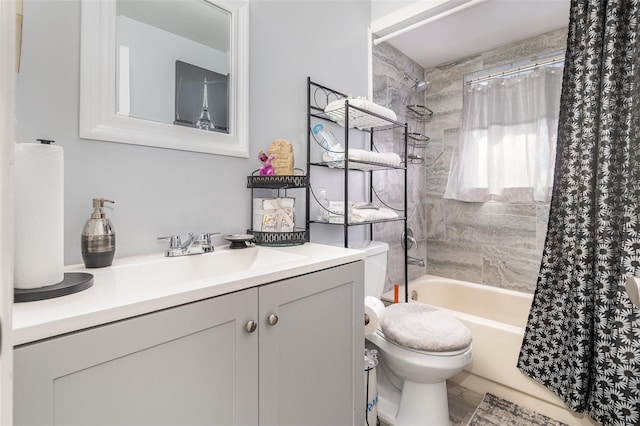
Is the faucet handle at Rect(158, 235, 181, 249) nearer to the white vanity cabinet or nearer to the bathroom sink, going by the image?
the bathroom sink

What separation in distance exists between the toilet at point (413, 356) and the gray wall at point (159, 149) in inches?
30.5

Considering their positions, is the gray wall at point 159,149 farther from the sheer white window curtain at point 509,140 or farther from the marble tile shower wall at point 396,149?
the sheer white window curtain at point 509,140

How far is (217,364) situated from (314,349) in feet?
1.07

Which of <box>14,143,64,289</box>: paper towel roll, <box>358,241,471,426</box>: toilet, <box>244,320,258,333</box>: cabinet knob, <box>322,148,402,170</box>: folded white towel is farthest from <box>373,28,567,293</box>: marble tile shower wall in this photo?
<box>14,143,64,289</box>: paper towel roll

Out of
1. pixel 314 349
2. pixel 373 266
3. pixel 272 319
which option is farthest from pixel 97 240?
pixel 373 266

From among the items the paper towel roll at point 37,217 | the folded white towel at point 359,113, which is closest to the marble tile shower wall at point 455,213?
the folded white towel at point 359,113

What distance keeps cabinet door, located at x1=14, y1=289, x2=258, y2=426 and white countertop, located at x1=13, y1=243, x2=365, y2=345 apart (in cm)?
2

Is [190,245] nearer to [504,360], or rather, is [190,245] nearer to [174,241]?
[174,241]

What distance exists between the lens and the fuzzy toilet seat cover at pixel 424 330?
1.36m

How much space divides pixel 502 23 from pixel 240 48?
183 cm

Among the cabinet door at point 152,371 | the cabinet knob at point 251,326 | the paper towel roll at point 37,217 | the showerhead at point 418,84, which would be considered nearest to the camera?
the cabinet door at point 152,371

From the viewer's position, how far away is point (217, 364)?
0.70 metres

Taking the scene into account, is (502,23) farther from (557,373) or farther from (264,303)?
(264,303)

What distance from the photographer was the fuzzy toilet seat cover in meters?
1.36
